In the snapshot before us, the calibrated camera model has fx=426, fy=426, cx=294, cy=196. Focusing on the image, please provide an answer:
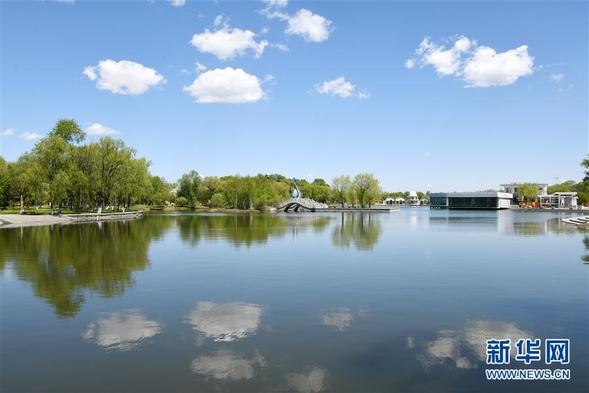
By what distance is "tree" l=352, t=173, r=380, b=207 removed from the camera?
140 metres

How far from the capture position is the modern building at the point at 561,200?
165 meters

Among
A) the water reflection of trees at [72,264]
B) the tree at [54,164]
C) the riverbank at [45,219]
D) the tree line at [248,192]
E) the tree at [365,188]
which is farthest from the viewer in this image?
the tree at [365,188]

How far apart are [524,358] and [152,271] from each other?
1763 centimetres

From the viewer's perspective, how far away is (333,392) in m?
8.49

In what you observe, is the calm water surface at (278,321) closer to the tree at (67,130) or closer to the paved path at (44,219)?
the paved path at (44,219)

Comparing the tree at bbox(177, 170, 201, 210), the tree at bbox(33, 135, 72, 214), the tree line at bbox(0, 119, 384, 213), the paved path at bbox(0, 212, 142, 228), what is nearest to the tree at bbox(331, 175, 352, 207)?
the tree at bbox(177, 170, 201, 210)

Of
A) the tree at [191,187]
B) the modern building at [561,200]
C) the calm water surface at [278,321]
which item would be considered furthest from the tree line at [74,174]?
the modern building at [561,200]

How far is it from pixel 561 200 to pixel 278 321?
618 ft

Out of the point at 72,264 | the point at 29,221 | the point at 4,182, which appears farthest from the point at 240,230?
the point at 4,182

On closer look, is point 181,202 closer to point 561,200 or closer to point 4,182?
point 4,182

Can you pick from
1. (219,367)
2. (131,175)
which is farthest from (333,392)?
(131,175)

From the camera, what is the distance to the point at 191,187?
151 metres

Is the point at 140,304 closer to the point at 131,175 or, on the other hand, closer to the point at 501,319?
the point at 501,319

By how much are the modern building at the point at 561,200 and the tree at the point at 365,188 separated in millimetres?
75112
